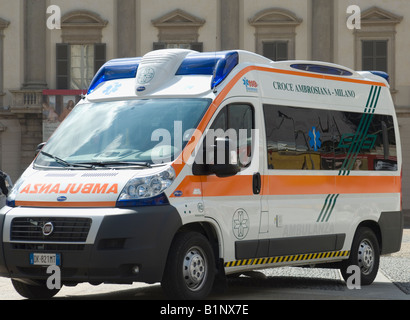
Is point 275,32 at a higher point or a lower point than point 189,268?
higher

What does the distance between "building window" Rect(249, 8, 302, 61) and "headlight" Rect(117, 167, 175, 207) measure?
2882 centimetres

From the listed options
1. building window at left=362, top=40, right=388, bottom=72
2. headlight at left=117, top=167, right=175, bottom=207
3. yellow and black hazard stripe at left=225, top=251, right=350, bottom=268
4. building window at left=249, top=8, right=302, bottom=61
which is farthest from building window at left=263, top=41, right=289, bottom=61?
headlight at left=117, top=167, right=175, bottom=207

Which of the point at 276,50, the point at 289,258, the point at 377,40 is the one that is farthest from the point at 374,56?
the point at 289,258

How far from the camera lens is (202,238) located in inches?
392

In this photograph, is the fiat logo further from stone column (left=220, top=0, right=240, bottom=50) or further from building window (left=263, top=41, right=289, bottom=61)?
stone column (left=220, top=0, right=240, bottom=50)

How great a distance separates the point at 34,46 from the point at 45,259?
2989 cm

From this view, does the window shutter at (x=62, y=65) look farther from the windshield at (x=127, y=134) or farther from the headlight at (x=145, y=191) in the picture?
the headlight at (x=145, y=191)

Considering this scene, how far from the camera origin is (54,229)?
9469 millimetres

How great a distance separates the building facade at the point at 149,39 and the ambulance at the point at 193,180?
25316 millimetres

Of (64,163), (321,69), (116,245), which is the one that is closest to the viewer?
(116,245)

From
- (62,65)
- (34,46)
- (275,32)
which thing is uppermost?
(275,32)

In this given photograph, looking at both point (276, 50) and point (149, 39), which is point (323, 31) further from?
point (149, 39)

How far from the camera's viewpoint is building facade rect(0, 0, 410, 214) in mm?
37938

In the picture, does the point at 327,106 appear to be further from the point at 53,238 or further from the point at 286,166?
the point at 53,238
